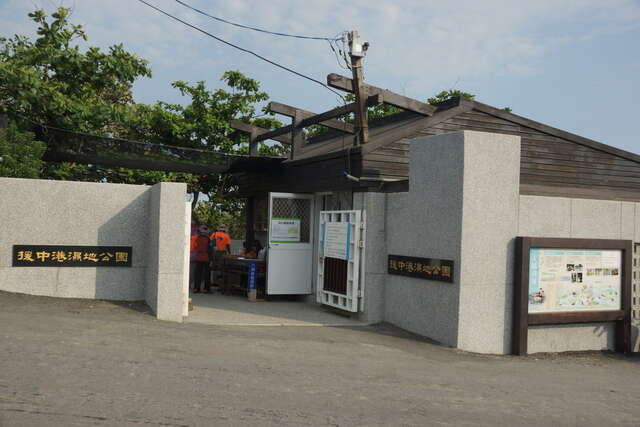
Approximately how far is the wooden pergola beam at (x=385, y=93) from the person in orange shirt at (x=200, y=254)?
16.0 ft

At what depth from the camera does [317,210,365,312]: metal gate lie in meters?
11.0

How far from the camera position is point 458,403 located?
6.13 meters

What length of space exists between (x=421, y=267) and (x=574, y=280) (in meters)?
2.34

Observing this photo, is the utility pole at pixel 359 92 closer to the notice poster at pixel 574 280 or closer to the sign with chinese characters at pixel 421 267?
the sign with chinese characters at pixel 421 267

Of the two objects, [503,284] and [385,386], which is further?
[503,284]

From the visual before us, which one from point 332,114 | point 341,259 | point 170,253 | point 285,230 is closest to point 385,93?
point 332,114

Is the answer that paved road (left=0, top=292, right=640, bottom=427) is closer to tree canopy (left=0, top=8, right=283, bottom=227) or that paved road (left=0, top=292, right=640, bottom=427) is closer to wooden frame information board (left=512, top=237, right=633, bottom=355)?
wooden frame information board (left=512, top=237, right=633, bottom=355)

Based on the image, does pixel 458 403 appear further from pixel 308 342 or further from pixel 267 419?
pixel 308 342

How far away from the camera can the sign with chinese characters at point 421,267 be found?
367 inches

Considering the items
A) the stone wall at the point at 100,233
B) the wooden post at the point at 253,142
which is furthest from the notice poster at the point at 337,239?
the wooden post at the point at 253,142

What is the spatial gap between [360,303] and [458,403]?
4898 mm

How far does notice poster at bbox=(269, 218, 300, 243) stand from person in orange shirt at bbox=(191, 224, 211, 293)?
197cm

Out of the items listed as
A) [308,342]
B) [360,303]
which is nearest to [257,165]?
[360,303]

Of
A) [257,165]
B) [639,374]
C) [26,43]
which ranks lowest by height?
[639,374]
